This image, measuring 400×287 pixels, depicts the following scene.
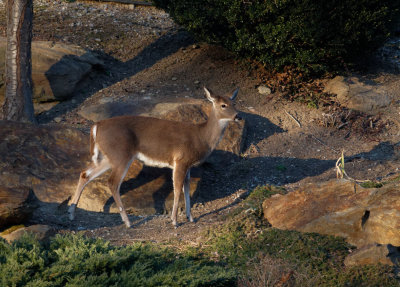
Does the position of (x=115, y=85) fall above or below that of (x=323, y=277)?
below

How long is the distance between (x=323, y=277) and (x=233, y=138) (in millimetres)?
5141

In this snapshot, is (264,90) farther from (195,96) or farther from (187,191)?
(187,191)

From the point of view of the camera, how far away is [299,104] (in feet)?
39.7

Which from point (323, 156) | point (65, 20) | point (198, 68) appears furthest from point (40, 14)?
point (323, 156)

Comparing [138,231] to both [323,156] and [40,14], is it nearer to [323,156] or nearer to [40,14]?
[323,156]

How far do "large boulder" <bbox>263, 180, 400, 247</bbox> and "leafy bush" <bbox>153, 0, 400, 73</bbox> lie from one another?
5.36m

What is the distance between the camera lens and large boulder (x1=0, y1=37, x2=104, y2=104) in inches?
469

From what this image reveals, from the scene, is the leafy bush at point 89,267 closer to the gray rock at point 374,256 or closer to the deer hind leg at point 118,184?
the gray rock at point 374,256

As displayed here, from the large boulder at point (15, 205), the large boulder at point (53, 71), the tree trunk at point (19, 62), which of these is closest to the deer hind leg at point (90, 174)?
the large boulder at point (15, 205)

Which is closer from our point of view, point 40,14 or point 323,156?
point 323,156

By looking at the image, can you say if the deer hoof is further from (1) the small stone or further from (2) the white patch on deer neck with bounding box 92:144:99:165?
(1) the small stone

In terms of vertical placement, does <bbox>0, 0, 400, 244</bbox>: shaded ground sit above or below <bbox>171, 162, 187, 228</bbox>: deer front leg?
below

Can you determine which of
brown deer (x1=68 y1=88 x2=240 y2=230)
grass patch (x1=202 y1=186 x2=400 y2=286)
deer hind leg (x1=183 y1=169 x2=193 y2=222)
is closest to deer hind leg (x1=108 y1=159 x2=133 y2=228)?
brown deer (x1=68 y1=88 x2=240 y2=230)

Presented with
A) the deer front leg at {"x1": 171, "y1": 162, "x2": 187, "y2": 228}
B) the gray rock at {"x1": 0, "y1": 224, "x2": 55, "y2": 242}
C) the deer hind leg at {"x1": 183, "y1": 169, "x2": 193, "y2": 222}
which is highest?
the gray rock at {"x1": 0, "y1": 224, "x2": 55, "y2": 242}
